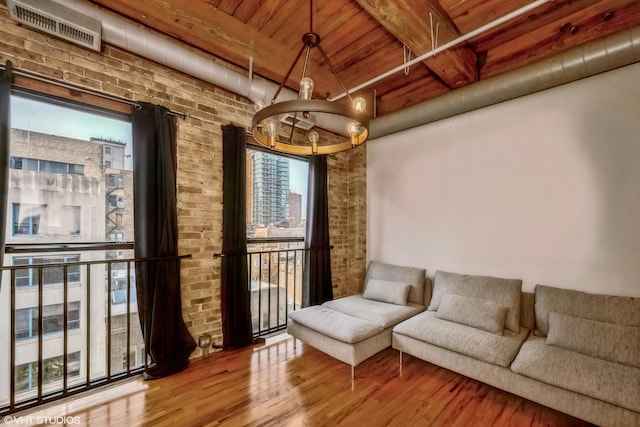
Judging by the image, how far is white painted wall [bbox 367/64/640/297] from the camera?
2.31 meters

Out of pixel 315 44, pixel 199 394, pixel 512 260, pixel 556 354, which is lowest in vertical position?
pixel 199 394

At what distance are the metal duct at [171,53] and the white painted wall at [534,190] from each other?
2.03 m

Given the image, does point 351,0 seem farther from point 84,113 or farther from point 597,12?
point 84,113

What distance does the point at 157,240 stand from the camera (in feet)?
7.89

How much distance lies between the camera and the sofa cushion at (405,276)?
3246mm

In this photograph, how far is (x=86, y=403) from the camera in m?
2.03

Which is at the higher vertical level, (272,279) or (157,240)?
(157,240)

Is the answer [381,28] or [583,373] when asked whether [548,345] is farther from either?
[381,28]

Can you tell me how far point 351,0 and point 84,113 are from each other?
7.67 ft

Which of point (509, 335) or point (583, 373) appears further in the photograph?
point (509, 335)

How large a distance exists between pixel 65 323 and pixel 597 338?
3869 mm

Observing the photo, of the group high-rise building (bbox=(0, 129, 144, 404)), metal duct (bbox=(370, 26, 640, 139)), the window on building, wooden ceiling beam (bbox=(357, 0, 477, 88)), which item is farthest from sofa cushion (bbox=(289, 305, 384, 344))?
wooden ceiling beam (bbox=(357, 0, 477, 88))

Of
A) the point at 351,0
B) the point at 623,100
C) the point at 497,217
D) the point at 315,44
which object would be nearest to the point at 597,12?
the point at 623,100

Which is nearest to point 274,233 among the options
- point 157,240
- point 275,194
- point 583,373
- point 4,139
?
point 275,194
